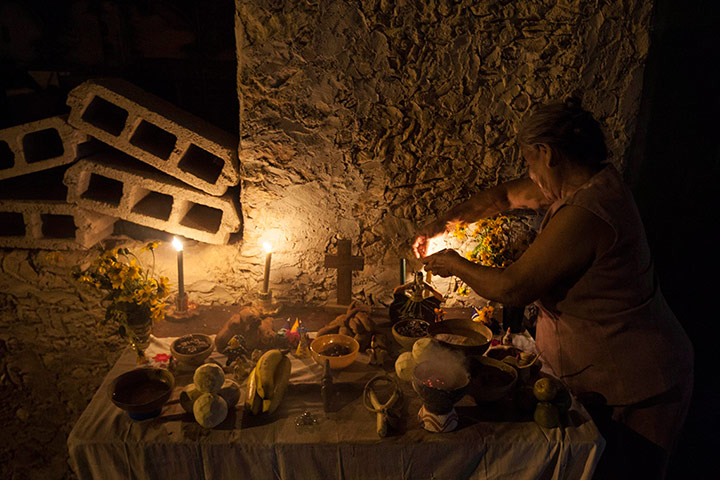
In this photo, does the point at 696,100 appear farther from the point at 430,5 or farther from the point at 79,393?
the point at 79,393

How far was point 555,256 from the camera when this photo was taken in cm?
225

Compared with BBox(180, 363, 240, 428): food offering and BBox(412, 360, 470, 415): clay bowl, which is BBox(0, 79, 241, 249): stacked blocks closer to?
BBox(180, 363, 240, 428): food offering

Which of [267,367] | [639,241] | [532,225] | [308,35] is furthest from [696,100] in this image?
[267,367]

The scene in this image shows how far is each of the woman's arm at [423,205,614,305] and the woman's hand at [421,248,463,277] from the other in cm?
30

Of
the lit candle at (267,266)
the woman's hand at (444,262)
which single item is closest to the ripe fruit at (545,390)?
the woman's hand at (444,262)

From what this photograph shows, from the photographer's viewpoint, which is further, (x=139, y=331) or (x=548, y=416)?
(x=139, y=331)

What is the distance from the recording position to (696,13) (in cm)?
386

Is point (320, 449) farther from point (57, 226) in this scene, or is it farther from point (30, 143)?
point (30, 143)

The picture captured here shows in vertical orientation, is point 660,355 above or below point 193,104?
below

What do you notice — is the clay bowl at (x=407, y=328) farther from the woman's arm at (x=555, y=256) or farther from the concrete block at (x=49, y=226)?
the concrete block at (x=49, y=226)

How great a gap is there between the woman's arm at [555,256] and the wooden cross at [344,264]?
1095mm

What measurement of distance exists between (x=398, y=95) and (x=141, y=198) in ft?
6.67

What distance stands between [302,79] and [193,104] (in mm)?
1143

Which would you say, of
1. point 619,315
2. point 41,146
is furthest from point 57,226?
point 619,315
